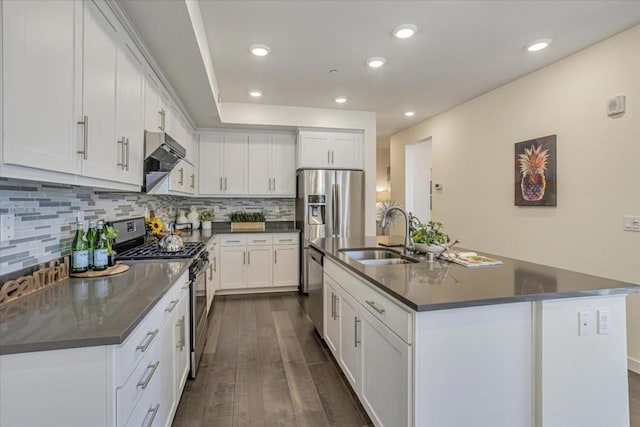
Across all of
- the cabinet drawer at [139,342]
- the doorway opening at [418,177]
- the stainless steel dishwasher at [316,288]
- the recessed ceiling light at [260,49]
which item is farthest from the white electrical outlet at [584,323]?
the doorway opening at [418,177]

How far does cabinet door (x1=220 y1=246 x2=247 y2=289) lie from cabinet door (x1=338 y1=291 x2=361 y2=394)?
2495 mm

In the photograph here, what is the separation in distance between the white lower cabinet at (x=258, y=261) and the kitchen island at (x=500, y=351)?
3102mm

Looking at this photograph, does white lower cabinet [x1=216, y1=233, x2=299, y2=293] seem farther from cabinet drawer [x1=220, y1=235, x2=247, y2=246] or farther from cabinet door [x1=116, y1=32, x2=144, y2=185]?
cabinet door [x1=116, y1=32, x2=144, y2=185]

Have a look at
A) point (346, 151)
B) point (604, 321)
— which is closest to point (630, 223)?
point (604, 321)

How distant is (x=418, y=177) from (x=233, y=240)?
146 inches

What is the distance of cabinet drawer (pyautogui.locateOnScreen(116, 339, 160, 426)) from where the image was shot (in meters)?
1.07

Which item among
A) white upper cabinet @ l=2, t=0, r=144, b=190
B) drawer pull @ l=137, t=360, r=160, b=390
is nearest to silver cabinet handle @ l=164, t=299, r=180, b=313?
drawer pull @ l=137, t=360, r=160, b=390

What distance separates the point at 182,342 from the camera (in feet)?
6.91

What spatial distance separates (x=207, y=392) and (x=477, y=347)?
1.81m

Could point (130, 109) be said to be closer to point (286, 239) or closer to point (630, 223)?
point (286, 239)

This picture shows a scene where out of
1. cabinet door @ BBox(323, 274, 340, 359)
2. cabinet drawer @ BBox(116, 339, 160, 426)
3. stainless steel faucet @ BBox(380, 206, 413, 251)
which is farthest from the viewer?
stainless steel faucet @ BBox(380, 206, 413, 251)

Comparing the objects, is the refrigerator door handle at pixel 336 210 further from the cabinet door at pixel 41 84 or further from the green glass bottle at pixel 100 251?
the cabinet door at pixel 41 84

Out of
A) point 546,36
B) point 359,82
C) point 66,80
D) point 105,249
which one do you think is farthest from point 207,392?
point 546,36

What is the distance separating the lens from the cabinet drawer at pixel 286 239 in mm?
4656
